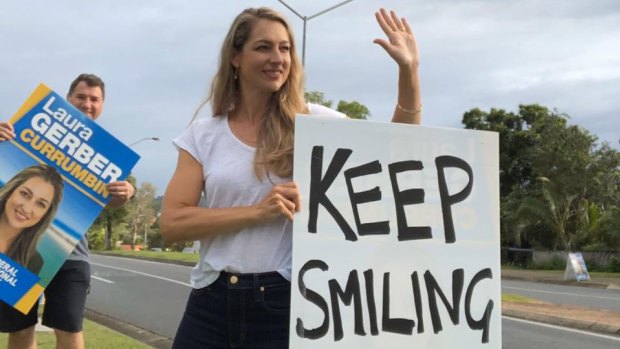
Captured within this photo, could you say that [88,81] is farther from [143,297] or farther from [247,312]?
[143,297]

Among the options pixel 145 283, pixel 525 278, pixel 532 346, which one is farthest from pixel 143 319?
pixel 525 278

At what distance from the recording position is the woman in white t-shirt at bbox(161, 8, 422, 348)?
77.6 inches

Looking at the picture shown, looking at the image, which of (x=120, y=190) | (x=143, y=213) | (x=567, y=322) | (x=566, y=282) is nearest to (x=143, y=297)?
(x=567, y=322)

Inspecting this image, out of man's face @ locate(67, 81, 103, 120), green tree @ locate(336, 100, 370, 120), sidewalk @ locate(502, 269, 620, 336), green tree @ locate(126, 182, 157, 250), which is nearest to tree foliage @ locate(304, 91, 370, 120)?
green tree @ locate(336, 100, 370, 120)

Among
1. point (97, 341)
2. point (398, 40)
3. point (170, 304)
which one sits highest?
point (398, 40)

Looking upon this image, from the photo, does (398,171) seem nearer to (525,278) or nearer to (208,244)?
(208,244)

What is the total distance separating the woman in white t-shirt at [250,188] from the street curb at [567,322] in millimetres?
8670

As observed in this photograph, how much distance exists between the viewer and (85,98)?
367cm

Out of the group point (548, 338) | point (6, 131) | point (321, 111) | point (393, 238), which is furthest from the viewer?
point (548, 338)

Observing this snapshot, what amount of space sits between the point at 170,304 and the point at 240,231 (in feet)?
32.1

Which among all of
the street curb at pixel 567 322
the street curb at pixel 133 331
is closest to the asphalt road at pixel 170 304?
the street curb at pixel 133 331

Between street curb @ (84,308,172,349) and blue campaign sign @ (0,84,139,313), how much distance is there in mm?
3946

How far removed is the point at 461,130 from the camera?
2.05m

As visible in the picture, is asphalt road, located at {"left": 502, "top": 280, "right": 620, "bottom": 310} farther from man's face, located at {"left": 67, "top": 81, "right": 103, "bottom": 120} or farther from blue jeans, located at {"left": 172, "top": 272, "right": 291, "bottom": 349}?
blue jeans, located at {"left": 172, "top": 272, "right": 291, "bottom": 349}
